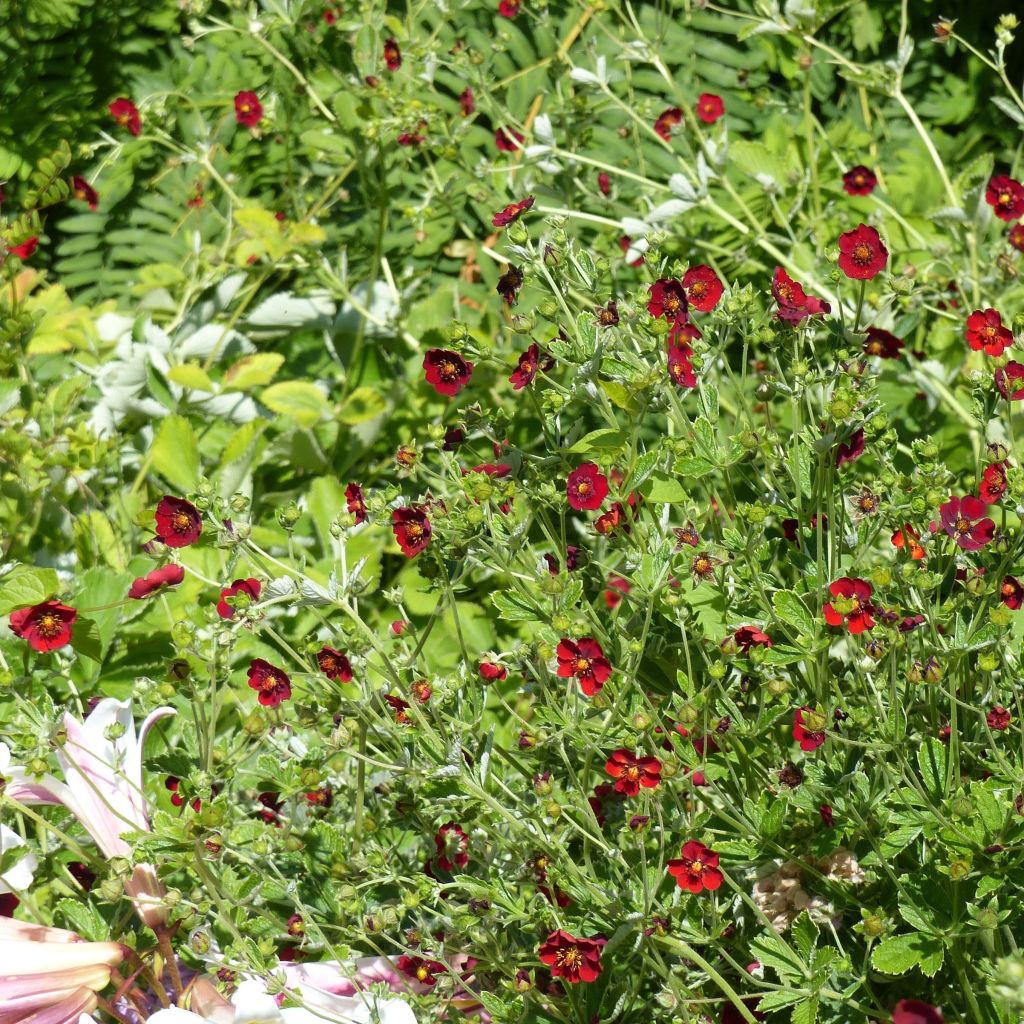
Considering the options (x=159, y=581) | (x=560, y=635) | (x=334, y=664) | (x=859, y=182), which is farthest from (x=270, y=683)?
(x=859, y=182)

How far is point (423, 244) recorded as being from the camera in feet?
9.20

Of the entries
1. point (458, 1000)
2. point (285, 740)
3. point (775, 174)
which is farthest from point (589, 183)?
point (458, 1000)

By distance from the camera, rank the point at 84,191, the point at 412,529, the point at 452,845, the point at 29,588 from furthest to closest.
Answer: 1. the point at 84,191
2. the point at 29,588
3. the point at 452,845
4. the point at 412,529

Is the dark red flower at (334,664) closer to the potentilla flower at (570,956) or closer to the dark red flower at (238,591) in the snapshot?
the dark red flower at (238,591)

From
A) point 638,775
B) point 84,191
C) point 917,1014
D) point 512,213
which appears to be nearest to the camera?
point 917,1014

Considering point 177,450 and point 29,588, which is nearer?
point 29,588

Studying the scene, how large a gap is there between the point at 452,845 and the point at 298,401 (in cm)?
117

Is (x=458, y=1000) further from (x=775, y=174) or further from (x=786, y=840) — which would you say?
(x=775, y=174)

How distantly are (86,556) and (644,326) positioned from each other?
4.12 feet

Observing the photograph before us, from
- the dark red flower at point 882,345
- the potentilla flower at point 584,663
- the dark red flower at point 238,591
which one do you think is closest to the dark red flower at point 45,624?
the dark red flower at point 238,591

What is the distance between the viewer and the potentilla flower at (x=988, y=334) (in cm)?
131

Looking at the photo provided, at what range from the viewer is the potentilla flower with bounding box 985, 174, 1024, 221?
1.77 meters

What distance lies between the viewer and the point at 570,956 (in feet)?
3.89

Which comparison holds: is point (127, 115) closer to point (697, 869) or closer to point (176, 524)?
point (176, 524)
